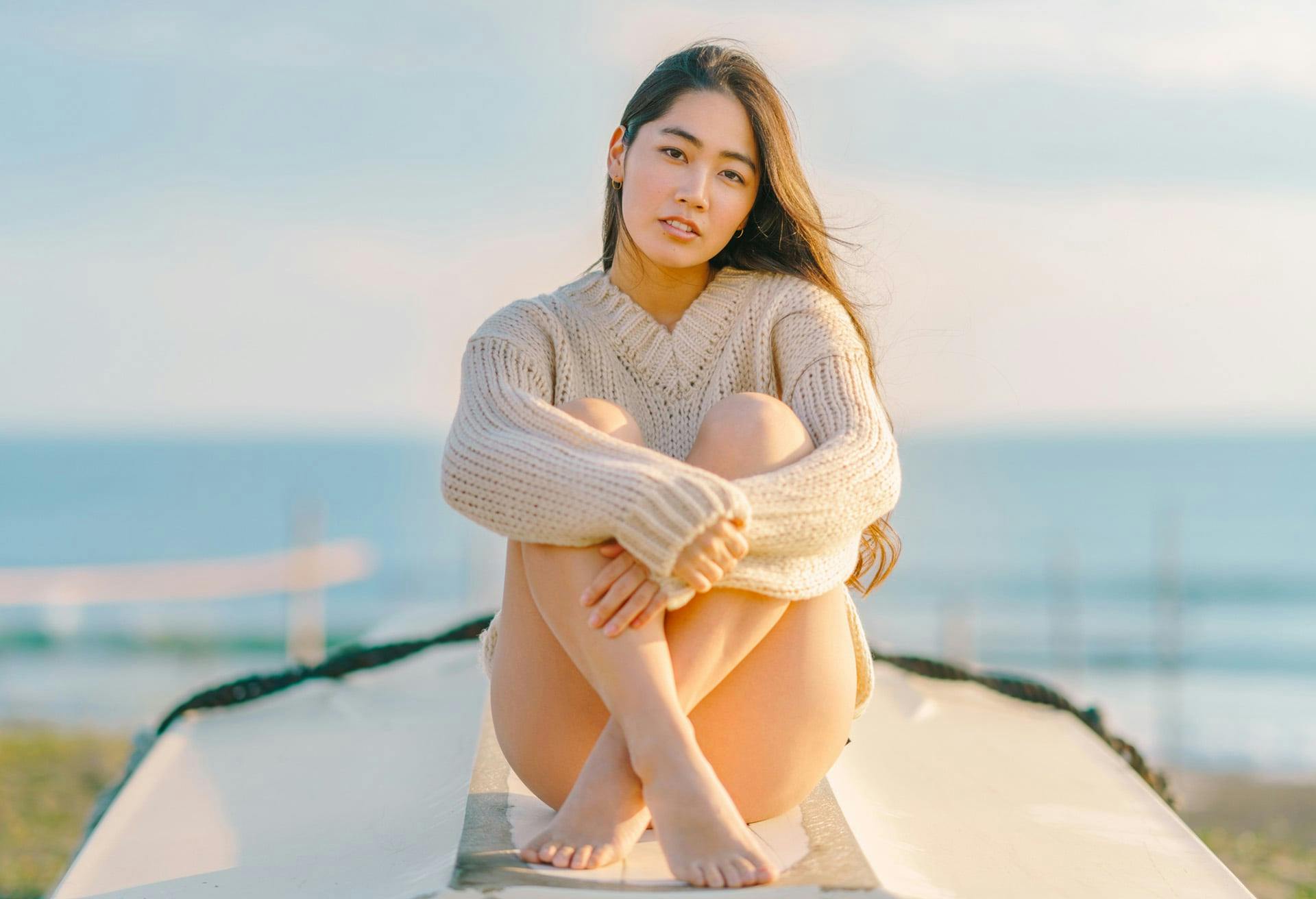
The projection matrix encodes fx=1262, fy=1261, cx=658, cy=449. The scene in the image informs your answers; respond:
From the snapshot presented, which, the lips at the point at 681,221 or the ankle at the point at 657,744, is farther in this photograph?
the lips at the point at 681,221

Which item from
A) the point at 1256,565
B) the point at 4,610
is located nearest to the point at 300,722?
the point at 4,610

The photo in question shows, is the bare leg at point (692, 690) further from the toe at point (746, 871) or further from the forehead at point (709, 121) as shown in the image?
the forehead at point (709, 121)

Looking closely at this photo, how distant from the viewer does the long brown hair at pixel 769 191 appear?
206 centimetres

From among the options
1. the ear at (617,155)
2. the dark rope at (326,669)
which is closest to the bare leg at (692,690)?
the ear at (617,155)

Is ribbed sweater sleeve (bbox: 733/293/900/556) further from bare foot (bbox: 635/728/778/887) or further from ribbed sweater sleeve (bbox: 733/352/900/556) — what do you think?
bare foot (bbox: 635/728/778/887)

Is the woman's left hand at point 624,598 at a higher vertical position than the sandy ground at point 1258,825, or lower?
higher

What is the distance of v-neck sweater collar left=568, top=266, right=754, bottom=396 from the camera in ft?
6.81

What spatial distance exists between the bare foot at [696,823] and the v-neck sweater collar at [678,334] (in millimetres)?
686

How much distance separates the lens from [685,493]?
159cm

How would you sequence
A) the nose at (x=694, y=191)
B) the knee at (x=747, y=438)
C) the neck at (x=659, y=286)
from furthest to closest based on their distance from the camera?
1. the neck at (x=659, y=286)
2. the nose at (x=694, y=191)
3. the knee at (x=747, y=438)

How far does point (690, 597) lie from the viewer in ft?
5.41

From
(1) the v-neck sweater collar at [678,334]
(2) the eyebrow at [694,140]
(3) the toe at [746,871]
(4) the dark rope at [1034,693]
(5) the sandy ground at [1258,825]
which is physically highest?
(2) the eyebrow at [694,140]

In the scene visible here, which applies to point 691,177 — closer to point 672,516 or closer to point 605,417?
point 605,417

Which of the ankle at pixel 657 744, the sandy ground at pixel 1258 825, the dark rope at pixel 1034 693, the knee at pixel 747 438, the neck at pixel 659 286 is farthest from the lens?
the sandy ground at pixel 1258 825
